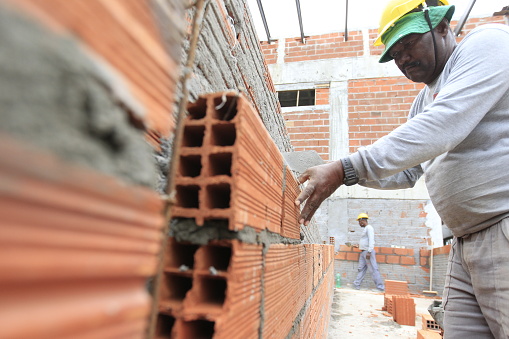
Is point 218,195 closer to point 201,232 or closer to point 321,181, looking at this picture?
point 201,232

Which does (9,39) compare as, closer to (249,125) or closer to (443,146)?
(249,125)

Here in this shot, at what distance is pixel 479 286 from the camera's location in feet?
5.80

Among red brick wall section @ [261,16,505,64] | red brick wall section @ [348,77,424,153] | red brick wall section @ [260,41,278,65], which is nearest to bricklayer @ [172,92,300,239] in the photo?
red brick wall section @ [348,77,424,153]

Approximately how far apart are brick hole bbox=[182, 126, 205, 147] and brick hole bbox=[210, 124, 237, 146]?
34 mm

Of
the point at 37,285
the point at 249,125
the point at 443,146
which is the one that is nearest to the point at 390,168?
the point at 443,146

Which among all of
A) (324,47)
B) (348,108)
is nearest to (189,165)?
(348,108)

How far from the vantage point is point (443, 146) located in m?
1.50

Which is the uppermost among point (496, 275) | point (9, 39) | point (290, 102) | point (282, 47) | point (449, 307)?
point (282, 47)

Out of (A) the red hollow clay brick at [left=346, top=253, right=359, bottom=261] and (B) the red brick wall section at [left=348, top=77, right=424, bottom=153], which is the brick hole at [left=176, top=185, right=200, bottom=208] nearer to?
(B) the red brick wall section at [left=348, top=77, right=424, bottom=153]

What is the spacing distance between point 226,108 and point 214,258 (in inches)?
15.0

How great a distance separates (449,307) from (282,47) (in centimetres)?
980

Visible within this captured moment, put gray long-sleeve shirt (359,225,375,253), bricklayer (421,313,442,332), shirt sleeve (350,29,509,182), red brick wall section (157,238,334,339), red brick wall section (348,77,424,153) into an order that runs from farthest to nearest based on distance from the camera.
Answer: red brick wall section (348,77,424,153)
gray long-sleeve shirt (359,225,375,253)
bricklayer (421,313,442,332)
shirt sleeve (350,29,509,182)
red brick wall section (157,238,334,339)

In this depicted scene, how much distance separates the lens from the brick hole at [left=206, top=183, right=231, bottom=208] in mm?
744

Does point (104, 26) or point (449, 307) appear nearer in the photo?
point (104, 26)
